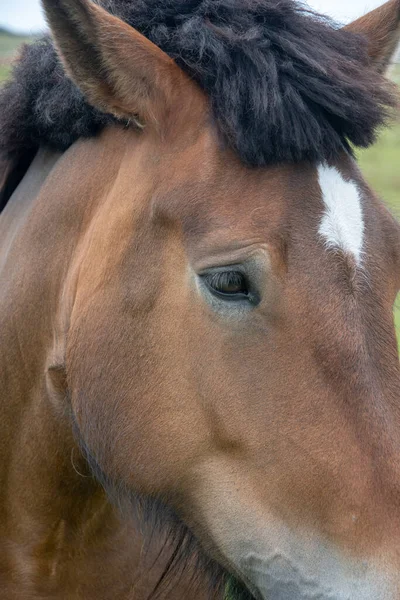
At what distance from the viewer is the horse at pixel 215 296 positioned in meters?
2.10

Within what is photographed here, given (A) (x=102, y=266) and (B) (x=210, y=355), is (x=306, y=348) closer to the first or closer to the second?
(B) (x=210, y=355)

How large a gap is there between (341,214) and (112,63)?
81 cm

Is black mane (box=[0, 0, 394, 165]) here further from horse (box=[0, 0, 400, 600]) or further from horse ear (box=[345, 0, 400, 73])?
horse ear (box=[345, 0, 400, 73])

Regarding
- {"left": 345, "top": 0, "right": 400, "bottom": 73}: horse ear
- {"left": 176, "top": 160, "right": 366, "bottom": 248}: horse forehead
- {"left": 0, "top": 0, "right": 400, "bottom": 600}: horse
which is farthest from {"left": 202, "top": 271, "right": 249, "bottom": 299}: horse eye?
{"left": 345, "top": 0, "right": 400, "bottom": 73}: horse ear

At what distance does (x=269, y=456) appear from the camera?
2133 millimetres

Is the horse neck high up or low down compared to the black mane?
down

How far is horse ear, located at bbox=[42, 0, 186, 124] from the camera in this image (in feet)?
7.57

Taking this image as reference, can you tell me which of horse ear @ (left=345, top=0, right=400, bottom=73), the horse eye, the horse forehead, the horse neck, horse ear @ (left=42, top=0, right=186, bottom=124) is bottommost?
the horse neck

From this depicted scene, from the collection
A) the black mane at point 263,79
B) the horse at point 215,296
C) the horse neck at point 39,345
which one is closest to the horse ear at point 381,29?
the horse at point 215,296

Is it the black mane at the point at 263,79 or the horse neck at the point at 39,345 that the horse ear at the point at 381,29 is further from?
the horse neck at the point at 39,345

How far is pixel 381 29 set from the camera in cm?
281

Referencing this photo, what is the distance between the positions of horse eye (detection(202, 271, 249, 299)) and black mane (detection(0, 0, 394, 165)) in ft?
1.14

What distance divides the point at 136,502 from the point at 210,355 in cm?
57

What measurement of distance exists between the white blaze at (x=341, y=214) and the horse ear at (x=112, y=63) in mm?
540
